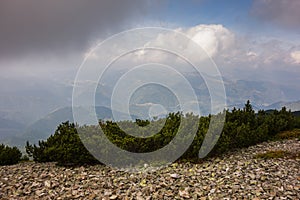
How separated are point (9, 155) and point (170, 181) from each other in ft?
26.4

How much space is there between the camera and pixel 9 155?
12.8 m

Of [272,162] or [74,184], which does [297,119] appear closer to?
[272,162]

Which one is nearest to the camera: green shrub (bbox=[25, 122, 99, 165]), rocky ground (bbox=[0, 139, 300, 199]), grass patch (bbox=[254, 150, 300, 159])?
rocky ground (bbox=[0, 139, 300, 199])

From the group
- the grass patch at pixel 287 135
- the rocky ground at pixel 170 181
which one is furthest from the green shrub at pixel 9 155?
the grass patch at pixel 287 135

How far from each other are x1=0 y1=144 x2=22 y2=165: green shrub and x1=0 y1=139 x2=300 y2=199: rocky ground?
76.9 inches

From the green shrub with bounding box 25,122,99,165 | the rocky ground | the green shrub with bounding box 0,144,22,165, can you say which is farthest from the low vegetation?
the green shrub with bounding box 0,144,22,165

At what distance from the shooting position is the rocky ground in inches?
319

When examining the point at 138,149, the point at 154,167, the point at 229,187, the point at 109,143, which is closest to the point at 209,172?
the point at 229,187

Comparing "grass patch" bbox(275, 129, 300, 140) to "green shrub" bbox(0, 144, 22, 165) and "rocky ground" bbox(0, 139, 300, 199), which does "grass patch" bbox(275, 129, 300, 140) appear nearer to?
"rocky ground" bbox(0, 139, 300, 199)

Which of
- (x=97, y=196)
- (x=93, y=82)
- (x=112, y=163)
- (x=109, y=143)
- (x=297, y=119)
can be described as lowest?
(x=97, y=196)

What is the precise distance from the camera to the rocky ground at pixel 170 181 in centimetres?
809

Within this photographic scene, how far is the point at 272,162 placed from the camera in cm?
1014

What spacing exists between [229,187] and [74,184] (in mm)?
4916

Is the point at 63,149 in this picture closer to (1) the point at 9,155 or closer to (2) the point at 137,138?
(2) the point at 137,138
